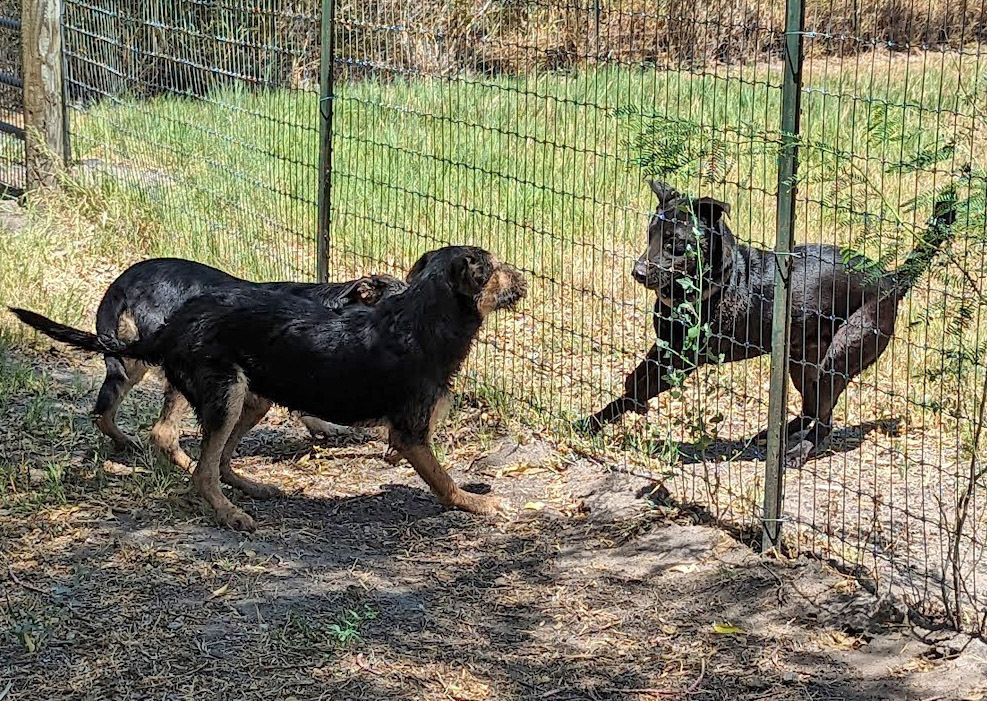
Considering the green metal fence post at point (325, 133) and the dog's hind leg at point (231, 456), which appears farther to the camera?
the green metal fence post at point (325, 133)

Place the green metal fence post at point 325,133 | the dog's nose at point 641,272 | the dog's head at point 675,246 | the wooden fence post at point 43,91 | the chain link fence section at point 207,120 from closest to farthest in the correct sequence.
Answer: the dog's head at point 675,246 → the dog's nose at point 641,272 → the green metal fence post at point 325,133 → the chain link fence section at point 207,120 → the wooden fence post at point 43,91

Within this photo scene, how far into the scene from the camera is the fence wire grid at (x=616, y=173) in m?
4.62

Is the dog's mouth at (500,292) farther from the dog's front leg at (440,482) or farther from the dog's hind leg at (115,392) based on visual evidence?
the dog's hind leg at (115,392)

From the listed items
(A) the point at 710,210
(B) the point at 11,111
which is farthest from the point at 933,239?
(B) the point at 11,111

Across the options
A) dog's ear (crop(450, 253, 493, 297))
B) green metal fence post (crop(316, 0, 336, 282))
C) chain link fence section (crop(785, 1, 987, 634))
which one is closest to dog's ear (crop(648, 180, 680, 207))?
chain link fence section (crop(785, 1, 987, 634))

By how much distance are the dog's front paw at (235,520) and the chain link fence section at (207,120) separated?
9.93 ft

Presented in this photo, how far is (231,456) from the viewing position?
20.3 ft

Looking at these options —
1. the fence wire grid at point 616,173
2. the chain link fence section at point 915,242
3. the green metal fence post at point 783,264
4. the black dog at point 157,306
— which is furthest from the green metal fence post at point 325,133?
the green metal fence post at point 783,264

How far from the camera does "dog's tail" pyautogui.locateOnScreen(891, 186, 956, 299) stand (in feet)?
13.6

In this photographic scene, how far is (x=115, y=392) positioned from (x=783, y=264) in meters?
3.33

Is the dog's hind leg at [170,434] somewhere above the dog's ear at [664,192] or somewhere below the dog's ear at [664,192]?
below

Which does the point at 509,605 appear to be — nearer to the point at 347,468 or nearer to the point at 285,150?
the point at 347,468

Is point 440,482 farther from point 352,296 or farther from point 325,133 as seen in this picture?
point 325,133

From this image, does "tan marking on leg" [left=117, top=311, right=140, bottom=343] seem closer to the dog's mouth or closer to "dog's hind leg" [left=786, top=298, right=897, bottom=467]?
the dog's mouth
